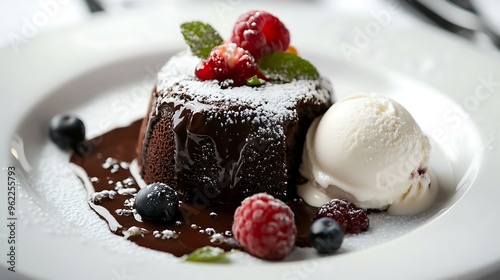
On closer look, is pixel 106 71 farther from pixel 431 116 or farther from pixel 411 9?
pixel 411 9

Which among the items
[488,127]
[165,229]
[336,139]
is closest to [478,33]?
[488,127]

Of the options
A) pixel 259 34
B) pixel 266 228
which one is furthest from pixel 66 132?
→ pixel 266 228

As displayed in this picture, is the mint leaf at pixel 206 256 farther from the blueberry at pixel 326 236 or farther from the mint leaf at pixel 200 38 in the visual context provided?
the mint leaf at pixel 200 38

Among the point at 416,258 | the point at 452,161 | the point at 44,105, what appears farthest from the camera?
the point at 44,105

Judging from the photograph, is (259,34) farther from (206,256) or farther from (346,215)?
(206,256)

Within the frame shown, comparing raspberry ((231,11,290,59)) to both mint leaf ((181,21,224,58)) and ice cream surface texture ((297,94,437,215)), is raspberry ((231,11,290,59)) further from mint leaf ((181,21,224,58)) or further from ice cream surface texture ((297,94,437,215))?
ice cream surface texture ((297,94,437,215))

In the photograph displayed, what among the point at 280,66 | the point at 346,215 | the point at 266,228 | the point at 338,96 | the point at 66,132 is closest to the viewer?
the point at 266,228
